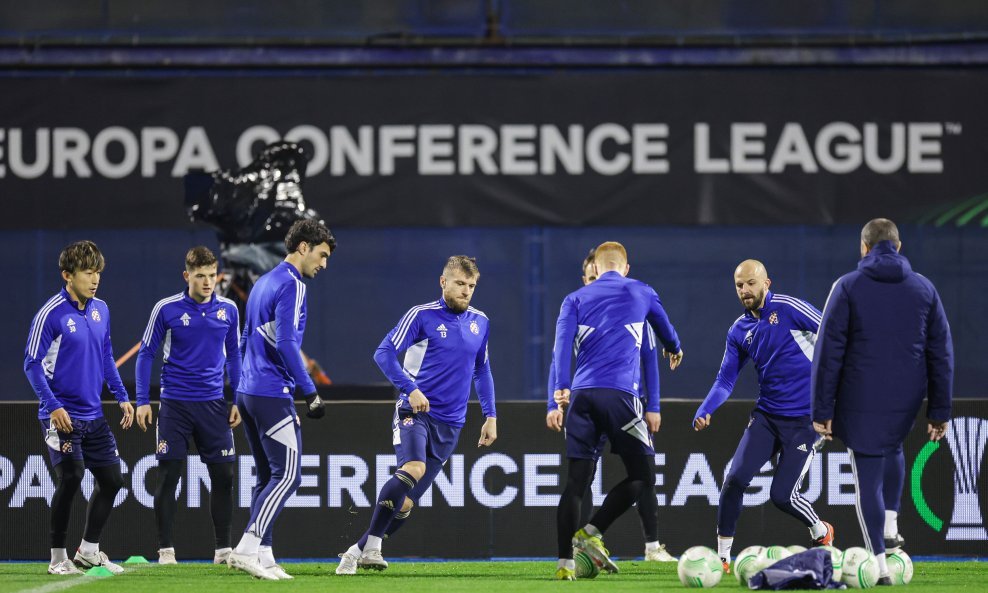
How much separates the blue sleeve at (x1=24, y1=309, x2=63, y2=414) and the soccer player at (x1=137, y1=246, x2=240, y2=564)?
0.65 m

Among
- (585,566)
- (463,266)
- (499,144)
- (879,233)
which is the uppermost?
(499,144)

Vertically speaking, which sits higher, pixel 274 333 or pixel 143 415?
pixel 274 333

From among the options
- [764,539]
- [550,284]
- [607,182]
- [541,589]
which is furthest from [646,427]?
[550,284]

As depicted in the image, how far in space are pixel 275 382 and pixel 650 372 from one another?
214 centimetres

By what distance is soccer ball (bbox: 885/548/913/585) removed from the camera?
21.2ft

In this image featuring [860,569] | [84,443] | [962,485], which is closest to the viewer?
[860,569]

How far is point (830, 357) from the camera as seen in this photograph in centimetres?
602

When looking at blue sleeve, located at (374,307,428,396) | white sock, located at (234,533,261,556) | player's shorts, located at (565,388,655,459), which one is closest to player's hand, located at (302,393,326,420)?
blue sleeve, located at (374,307,428,396)

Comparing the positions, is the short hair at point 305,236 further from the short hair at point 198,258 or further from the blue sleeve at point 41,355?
the blue sleeve at point 41,355

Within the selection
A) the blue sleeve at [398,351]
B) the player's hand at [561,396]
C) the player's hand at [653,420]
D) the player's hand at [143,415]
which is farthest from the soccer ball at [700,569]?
the player's hand at [143,415]

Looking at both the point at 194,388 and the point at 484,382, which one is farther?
the point at 194,388

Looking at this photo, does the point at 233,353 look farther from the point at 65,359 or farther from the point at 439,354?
the point at 439,354

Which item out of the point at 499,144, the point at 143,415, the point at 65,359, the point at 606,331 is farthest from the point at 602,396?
the point at 499,144

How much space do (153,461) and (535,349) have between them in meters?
7.63
